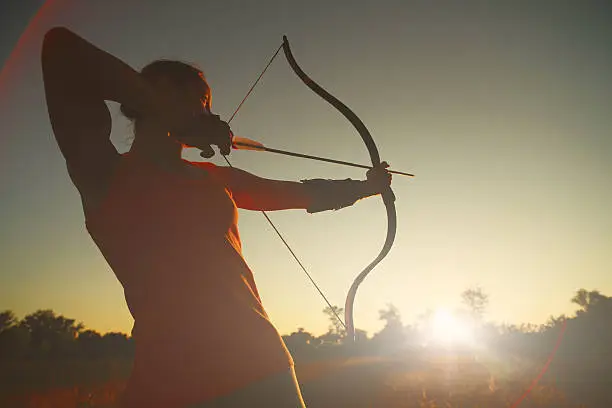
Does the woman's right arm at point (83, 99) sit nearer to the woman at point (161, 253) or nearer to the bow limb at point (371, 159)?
the woman at point (161, 253)

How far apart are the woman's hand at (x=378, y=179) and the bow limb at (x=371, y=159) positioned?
65 millimetres

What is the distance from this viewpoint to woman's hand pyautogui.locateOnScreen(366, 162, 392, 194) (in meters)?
2.20

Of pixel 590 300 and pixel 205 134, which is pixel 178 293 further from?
pixel 590 300

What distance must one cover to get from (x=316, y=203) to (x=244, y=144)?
57 cm

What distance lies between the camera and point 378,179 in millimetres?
2217

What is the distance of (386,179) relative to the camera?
7.32ft

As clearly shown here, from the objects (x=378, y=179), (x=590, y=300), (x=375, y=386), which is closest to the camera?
(x=378, y=179)

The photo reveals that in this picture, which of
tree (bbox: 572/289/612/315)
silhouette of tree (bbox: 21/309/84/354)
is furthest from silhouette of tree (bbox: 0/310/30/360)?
tree (bbox: 572/289/612/315)

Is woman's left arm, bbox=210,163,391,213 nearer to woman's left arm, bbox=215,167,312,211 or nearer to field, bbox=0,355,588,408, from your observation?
woman's left arm, bbox=215,167,312,211

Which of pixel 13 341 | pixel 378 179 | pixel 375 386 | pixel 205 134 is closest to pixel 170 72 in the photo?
pixel 205 134

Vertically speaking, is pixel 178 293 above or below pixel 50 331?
below

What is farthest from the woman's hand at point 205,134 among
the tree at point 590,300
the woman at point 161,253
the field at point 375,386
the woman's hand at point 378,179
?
the tree at point 590,300

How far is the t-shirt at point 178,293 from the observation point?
3.08ft

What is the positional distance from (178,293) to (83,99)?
0.59 metres
